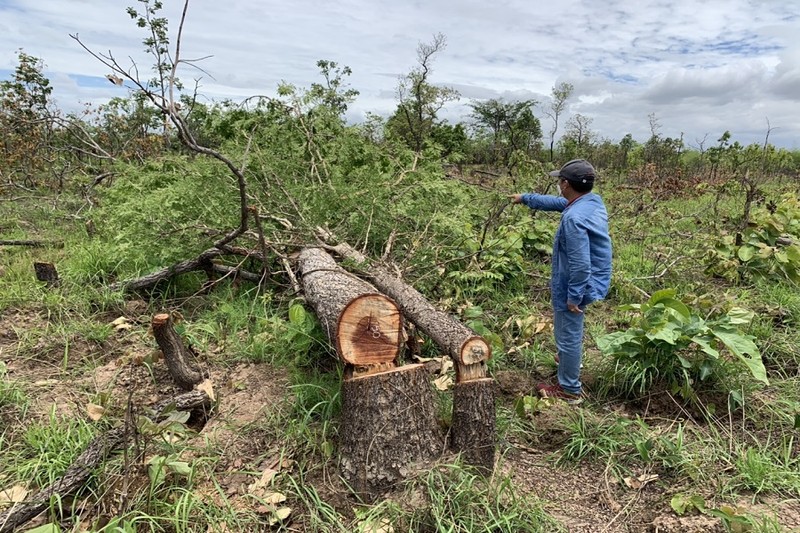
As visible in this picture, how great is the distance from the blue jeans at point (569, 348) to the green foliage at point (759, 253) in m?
2.60

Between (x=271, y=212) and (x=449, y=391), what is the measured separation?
2421mm

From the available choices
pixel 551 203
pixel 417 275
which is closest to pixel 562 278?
pixel 551 203

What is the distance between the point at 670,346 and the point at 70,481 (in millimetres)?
3104

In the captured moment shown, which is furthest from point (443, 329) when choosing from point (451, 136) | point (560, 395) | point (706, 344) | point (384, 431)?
point (451, 136)

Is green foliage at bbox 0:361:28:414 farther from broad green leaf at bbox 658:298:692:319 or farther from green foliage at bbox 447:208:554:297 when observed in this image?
broad green leaf at bbox 658:298:692:319

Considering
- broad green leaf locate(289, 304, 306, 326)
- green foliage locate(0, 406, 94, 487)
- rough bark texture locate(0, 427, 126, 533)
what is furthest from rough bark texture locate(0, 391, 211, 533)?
broad green leaf locate(289, 304, 306, 326)

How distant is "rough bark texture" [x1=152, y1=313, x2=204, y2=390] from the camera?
2703 millimetres

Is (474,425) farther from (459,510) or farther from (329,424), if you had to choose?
(329,424)

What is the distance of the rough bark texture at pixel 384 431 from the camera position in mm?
2086

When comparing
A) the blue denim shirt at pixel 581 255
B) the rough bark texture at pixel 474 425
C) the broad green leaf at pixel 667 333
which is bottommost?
the rough bark texture at pixel 474 425

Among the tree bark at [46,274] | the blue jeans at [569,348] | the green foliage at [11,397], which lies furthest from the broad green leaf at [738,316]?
the tree bark at [46,274]

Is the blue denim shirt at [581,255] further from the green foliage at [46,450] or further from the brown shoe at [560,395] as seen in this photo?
the green foliage at [46,450]

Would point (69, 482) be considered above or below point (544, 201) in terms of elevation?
below

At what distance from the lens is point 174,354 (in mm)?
2793
